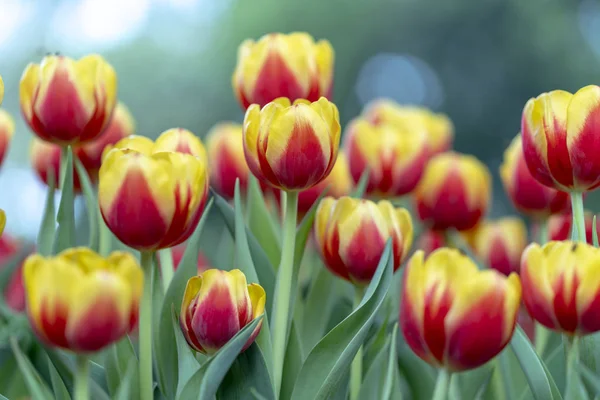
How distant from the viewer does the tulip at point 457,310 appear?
18.0 inches

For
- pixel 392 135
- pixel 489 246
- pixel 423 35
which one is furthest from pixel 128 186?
pixel 423 35

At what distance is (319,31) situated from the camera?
7.30 meters

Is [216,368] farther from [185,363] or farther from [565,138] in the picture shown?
[565,138]

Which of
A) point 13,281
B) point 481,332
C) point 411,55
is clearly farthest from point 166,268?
point 411,55

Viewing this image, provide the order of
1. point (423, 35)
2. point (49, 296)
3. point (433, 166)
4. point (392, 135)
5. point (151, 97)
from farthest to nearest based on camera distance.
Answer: point (151, 97)
point (423, 35)
point (433, 166)
point (392, 135)
point (49, 296)

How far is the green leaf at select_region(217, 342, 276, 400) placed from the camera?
51 centimetres

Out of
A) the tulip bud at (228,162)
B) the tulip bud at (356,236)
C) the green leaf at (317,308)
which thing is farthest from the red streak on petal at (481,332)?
the tulip bud at (228,162)

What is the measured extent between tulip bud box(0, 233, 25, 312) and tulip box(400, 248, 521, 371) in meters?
0.55

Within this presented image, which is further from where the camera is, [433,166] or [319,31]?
[319,31]

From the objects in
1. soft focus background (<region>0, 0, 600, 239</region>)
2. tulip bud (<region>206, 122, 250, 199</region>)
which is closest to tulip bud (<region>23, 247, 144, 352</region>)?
tulip bud (<region>206, 122, 250, 199</region>)

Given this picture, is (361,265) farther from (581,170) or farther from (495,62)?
(495,62)

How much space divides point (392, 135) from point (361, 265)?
0.29 m

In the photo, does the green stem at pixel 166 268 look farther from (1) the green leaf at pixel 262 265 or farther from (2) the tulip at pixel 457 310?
(2) the tulip at pixel 457 310

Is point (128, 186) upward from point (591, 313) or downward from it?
upward
